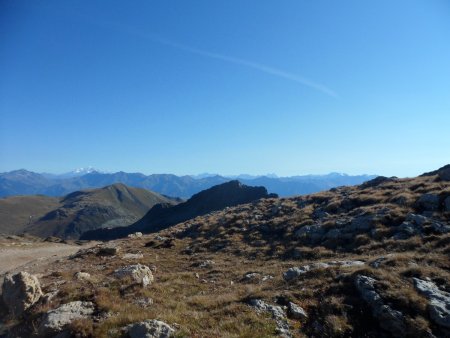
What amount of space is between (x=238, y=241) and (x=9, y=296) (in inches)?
744

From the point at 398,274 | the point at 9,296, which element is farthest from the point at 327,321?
the point at 9,296

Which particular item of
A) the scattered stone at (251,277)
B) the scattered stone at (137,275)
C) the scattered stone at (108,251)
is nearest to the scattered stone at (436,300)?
the scattered stone at (251,277)

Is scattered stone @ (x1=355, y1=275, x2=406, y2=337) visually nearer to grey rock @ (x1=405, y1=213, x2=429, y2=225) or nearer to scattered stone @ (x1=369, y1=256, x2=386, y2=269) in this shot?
scattered stone @ (x1=369, y1=256, x2=386, y2=269)

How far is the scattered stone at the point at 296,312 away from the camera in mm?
13158

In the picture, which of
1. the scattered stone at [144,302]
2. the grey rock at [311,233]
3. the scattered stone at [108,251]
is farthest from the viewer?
the scattered stone at [108,251]

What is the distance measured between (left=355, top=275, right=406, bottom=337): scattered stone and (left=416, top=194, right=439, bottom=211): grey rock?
1526cm

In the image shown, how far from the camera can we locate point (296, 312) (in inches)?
524

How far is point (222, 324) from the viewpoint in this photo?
12.2 meters

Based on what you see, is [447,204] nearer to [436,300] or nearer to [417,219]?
[417,219]

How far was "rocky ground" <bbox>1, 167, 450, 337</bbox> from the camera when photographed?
39.9 feet

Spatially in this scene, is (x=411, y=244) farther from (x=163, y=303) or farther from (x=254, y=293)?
(x=163, y=303)

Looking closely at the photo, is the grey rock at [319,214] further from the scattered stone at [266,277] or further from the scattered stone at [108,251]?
the scattered stone at [108,251]

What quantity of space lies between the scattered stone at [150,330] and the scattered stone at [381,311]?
24.5 feet

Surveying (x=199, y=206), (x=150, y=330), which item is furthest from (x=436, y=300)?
(x=199, y=206)
